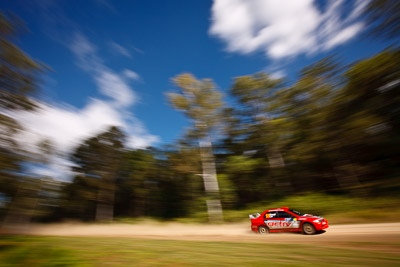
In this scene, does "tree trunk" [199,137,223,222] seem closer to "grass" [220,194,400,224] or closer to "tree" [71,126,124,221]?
"grass" [220,194,400,224]

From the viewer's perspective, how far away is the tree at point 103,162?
87.4ft

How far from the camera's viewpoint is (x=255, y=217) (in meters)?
11.3

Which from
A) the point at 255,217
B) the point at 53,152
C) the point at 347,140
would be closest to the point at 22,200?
the point at 53,152

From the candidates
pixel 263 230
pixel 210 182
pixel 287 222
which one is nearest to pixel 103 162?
pixel 210 182

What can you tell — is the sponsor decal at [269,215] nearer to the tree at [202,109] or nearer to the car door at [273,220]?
the car door at [273,220]

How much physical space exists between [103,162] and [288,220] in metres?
24.7

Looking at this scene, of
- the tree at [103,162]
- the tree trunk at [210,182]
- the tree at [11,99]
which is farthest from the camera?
the tree at [103,162]

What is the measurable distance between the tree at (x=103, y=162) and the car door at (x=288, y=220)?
79.5 ft

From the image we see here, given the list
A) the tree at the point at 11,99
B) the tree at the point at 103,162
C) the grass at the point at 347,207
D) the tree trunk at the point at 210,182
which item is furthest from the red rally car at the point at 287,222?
the tree at the point at 103,162

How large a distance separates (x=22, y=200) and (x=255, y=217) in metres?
13.6

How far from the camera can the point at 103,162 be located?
26906 mm

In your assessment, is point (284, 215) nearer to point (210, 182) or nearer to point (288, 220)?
point (288, 220)

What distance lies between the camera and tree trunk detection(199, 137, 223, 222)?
17.3m

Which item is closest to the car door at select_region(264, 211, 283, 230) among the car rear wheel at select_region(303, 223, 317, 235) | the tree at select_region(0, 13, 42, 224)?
the car rear wheel at select_region(303, 223, 317, 235)
